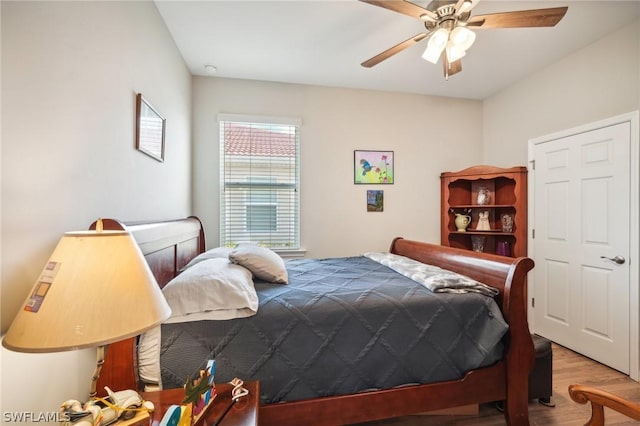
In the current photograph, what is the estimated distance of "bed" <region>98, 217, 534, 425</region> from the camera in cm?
134

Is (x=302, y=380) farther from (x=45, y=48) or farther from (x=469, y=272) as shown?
(x=45, y=48)

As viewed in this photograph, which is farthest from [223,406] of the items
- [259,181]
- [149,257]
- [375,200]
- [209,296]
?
[375,200]

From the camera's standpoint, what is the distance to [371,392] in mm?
1444

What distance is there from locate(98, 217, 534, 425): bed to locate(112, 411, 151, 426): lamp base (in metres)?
0.36

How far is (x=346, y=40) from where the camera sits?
253 cm

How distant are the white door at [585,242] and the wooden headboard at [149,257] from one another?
3487mm

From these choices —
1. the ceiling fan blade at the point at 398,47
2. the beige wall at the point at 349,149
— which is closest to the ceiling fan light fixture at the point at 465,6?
the ceiling fan blade at the point at 398,47

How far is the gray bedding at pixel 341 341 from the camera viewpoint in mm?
1308

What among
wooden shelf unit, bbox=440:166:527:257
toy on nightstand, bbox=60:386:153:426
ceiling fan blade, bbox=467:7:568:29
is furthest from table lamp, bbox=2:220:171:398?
wooden shelf unit, bbox=440:166:527:257

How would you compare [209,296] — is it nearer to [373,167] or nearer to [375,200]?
[375,200]

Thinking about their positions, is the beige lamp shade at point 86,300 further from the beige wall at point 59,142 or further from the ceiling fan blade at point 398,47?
the ceiling fan blade at point 398,47

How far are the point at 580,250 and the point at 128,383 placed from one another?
142 inches

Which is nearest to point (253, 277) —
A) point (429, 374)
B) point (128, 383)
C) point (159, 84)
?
point (128, 383)

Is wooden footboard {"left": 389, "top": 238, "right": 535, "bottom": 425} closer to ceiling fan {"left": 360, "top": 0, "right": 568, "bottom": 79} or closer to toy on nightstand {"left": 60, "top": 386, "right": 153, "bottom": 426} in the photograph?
ceiling fan {"left": 360, "top": 0, "right": 568, "bottom": 79}
